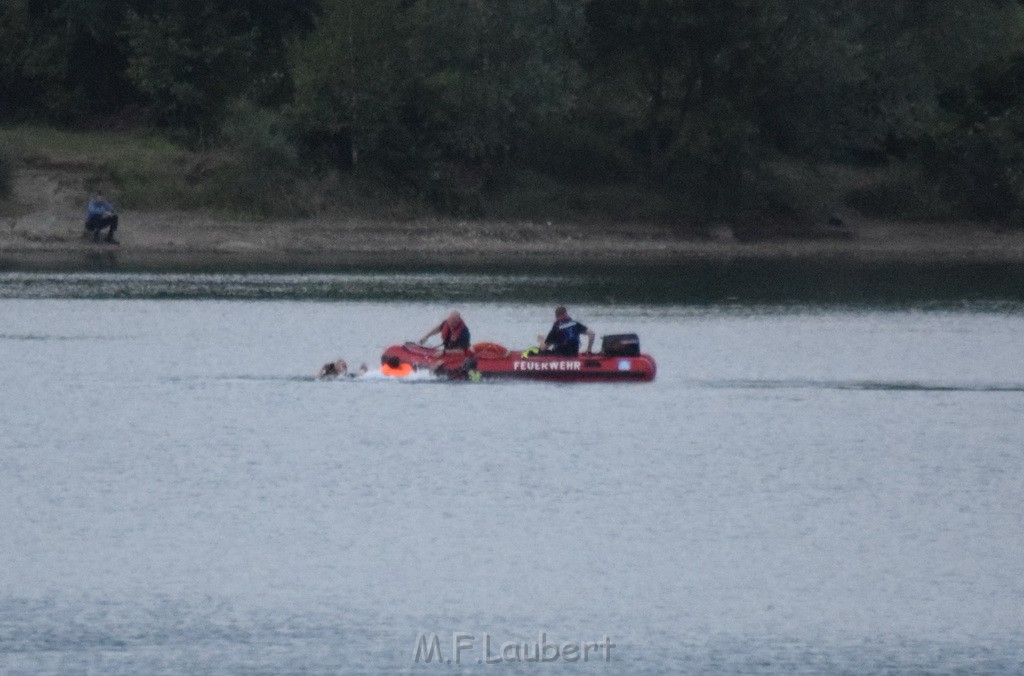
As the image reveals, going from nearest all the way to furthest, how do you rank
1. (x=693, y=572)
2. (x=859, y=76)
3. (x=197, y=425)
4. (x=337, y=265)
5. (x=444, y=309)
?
(x=693, y=572)
(x=197, y=425)
(x=444, y=309)
(x=337, y=265)
(x=859, y=76)

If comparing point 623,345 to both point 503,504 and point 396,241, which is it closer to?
point 503,504

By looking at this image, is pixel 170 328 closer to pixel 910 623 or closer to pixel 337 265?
pixel 337 265

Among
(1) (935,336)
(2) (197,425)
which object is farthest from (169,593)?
(1) (935,336)

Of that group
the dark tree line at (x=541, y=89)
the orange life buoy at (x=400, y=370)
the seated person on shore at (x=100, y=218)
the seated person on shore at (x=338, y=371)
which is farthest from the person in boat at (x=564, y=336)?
the dark tree line at (x=541, y=89)

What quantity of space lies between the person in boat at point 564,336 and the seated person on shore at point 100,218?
90.3 feet

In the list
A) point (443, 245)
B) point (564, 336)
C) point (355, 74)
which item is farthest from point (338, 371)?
point (355, 74)

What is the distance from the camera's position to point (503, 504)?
94.0ft

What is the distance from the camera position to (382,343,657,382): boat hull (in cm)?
3853

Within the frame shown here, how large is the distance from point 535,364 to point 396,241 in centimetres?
2961

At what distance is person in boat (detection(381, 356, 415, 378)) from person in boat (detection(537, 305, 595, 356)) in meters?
2.36

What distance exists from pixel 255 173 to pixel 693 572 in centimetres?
4442

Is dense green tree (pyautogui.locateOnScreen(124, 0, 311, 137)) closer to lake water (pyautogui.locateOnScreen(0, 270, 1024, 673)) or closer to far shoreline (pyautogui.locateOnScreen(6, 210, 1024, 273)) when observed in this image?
far shoreline (pyautogui.locateOnScreen(6, 210, 1024, 273))

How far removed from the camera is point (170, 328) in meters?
48.2

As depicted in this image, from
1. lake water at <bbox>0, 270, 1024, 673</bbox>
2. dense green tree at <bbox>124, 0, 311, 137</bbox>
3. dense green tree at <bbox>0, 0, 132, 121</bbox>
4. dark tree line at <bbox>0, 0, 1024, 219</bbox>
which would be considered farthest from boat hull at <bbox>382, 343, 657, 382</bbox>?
dense green tree at <bbox>0, 0, 132, 121</bbox>
